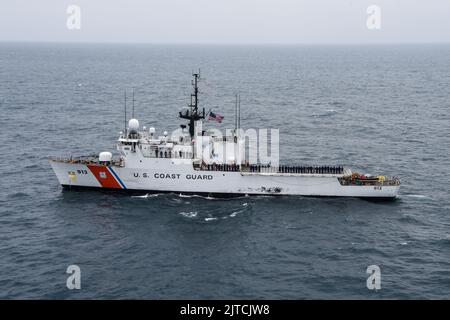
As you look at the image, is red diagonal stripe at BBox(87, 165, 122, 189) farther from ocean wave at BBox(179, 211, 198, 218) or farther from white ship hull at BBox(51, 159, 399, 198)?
ocean wave at BBox(179, 211, 198, 218)

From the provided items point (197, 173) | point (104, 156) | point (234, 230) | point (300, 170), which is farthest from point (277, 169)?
point (104, 156)

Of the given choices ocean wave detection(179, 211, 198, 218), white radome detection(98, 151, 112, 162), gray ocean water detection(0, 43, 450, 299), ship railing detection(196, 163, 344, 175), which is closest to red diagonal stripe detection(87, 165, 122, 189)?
white radome detection(98, 151, 112, 162)

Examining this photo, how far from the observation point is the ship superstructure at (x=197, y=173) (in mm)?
56031

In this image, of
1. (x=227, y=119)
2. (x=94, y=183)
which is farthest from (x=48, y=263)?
(x=227, y=119)

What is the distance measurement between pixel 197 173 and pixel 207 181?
143cm

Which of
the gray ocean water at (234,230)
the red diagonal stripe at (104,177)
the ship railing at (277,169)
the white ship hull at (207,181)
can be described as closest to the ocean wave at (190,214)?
the gray ocean water at (234,230)

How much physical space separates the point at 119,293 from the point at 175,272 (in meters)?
5.05

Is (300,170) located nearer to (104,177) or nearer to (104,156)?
(104,156)

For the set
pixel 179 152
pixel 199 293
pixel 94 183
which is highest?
pixel 179 152

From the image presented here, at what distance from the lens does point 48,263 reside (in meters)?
41.8

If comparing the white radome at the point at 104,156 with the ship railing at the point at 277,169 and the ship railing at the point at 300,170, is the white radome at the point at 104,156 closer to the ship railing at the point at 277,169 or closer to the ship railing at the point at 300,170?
the ship railing at the point at 277,169

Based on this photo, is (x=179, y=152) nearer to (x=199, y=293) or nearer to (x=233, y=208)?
(x=233, y=208)

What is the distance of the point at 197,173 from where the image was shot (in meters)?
56.6
